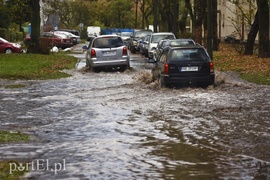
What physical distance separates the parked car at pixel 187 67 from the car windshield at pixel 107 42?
32.5 ft

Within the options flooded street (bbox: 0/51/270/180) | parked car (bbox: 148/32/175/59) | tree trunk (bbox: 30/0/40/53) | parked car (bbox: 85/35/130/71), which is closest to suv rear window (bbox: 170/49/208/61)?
flooded street (bbox: 0/51/270/180)

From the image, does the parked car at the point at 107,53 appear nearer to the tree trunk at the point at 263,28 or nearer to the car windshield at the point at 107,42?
the car windshield at the point at 107,42

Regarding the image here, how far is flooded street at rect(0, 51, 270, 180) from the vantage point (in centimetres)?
880

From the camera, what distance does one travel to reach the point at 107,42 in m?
29.5

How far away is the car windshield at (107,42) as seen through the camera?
29.5 m

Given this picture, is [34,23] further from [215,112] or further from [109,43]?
[215,112]

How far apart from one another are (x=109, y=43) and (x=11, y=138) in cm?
1844

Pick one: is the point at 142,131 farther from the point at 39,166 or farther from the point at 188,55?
the point at 188,55

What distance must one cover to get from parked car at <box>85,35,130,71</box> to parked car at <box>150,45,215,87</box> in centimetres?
976

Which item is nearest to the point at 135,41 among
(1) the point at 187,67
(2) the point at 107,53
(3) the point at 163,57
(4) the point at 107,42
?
(4) the point at 107,42

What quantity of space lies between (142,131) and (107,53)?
56.6 ft

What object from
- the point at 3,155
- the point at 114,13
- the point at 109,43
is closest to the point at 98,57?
the point at 109,43

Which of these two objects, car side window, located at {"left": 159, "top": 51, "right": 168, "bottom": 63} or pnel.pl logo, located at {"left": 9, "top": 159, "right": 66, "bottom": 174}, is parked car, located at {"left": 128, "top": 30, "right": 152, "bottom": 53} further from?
pnel.pl logo, located at {"left": 9, "top": 159, "right": 66, "bottom": 174}

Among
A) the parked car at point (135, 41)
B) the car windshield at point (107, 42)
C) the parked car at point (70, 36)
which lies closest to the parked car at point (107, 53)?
the car windshield at point (107, 42)
